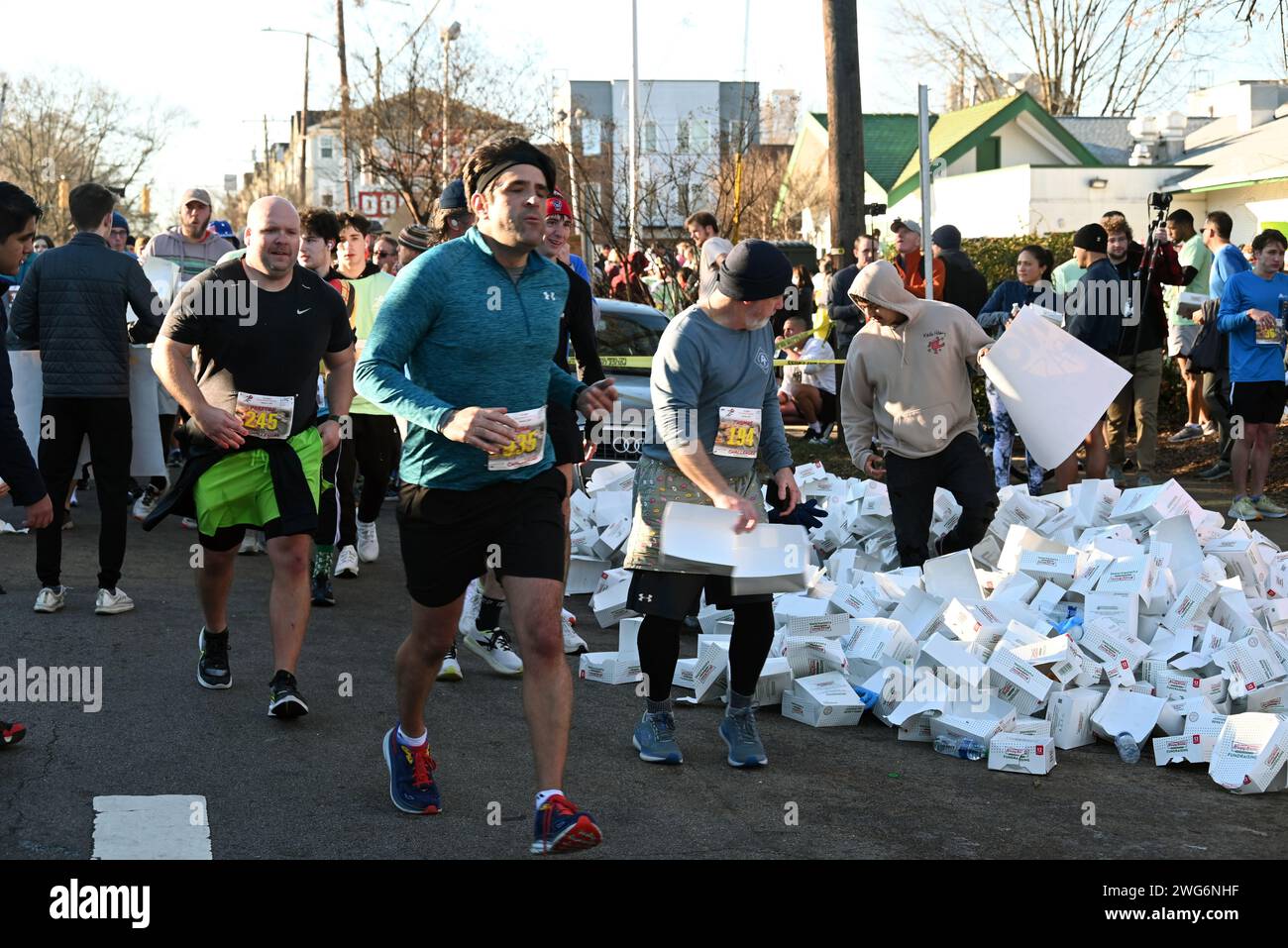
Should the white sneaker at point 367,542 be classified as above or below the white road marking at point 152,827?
above

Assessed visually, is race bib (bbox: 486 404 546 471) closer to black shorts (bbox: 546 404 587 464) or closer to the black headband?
the black headband

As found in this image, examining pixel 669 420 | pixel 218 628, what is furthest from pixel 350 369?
pixel 669 420

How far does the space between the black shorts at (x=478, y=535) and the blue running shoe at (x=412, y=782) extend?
1.89 ft

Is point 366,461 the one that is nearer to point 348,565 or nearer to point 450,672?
point 348,565

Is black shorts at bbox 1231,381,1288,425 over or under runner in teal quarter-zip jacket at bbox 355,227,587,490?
under

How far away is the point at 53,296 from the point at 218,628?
2.76m

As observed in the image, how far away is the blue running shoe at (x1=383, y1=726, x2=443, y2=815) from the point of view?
5105 mm

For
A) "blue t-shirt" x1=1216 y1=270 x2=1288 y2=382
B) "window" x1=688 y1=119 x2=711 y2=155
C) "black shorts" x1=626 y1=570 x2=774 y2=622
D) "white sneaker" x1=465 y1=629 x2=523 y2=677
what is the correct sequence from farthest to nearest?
"window" x1=688 y1=119 x2=711 y2=155
"blue t-shirt" x1=1216 y1=270 x2=1288 y2=382
"white sneaker" x1=465 y1=629 x2=523 y2=677
"black shorts" x1=626 y1=570 x2=774 y2=622

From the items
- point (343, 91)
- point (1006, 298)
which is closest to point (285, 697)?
point (1006, 298)

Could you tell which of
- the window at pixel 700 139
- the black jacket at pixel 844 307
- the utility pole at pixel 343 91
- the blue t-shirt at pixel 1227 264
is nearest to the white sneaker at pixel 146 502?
the black jacket at pixel 844 307

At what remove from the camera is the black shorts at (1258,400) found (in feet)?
38.0

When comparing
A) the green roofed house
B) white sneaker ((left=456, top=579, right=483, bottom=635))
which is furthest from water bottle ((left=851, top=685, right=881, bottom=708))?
the green roofed house

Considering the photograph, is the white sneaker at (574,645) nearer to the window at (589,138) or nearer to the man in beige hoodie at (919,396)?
the man in beige hoodie at (919,396)

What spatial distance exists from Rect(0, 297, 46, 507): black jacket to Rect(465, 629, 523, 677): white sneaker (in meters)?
2.38
